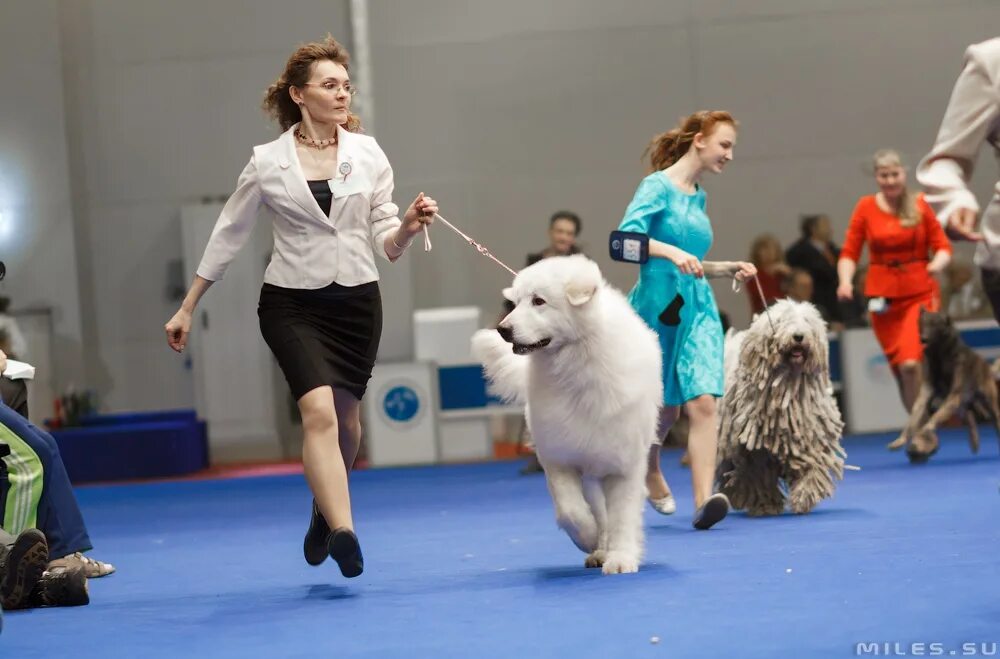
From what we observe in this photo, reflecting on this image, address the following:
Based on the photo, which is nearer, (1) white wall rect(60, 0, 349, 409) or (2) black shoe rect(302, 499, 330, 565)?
(2) black shoe rect(302, 499, 330, 565)

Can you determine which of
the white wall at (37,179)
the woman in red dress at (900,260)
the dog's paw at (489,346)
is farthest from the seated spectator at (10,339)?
the dog's paw at (489,346)

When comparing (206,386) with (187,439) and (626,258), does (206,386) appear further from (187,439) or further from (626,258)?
(626,258)

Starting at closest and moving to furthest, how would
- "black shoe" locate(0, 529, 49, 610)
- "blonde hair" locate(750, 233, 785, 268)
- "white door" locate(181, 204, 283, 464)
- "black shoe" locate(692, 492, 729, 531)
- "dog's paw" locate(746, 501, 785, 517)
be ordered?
"black shoe" locate(0, 529, 49, 610) → "black shoe" locate(692, 492, 729, 531) → "dog's paw" locate(746, 501, 785, 517) → "blonde hair" locate(750, 233, 785, 268) → "white door" locate(181, 204, 283, 464)

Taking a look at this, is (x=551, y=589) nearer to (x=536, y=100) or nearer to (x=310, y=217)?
(x=310, y=217)

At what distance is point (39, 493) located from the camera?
5.62m

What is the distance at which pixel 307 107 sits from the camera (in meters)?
5.63

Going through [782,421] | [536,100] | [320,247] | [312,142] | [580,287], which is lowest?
[782,421]

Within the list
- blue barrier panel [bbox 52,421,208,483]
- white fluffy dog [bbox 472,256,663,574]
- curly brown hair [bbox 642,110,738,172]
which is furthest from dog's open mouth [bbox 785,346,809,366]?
blue barrier panel [bbox 52,421,208,483]

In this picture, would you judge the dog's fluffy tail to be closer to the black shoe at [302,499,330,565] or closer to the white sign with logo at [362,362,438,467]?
the black shoe at [302,499,330,565]

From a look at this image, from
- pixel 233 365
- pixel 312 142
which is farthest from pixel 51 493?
pixel 233 365

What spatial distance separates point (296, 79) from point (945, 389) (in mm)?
5694

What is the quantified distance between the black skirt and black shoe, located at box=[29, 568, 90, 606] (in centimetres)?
105

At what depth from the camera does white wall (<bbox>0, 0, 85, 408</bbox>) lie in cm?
1509

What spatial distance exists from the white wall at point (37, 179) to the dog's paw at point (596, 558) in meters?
10.6
